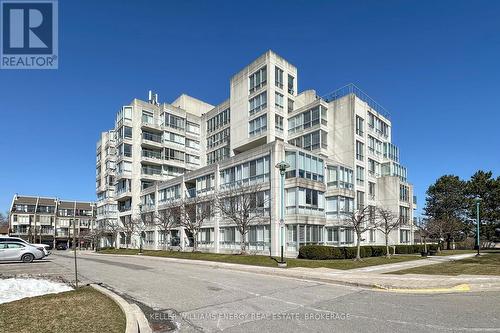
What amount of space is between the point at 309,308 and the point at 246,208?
79.1 ft

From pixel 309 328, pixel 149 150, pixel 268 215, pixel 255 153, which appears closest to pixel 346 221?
pixel 268 215

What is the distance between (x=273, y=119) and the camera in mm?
46719

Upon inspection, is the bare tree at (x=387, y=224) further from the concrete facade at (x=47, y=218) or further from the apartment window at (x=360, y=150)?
the concrete facade at (x=47, y=218)

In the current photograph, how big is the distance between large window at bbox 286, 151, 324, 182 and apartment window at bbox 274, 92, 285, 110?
12.2 meters

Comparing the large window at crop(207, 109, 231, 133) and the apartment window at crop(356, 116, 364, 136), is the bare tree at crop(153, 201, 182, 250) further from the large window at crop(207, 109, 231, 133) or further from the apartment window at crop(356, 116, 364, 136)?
the apartment window at crop(356, 116, 364, 136)

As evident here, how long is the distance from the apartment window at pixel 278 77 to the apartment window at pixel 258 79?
142 centimetres

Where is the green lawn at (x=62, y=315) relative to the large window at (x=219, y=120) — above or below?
below

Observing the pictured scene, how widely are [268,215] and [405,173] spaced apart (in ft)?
102

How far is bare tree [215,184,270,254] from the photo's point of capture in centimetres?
3459

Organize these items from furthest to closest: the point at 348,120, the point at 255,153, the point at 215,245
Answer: the point at 348,120
the point at 215,245
the point at 255,153

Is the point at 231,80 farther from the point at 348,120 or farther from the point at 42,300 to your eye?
the point at 42,300

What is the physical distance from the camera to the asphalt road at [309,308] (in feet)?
26.7

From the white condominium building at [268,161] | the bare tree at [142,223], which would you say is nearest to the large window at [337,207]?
the white condominium building at [268,161]

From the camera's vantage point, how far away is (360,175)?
155ft
